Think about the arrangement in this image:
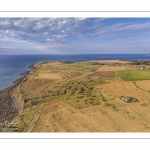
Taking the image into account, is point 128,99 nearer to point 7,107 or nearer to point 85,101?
point 85,101

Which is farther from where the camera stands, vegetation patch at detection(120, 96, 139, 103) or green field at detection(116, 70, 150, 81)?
green field at detection(116, 70, 150, 81)

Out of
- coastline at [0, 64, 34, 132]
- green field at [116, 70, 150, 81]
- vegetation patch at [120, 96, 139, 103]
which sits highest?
green field at [116, 70, 150, 81]

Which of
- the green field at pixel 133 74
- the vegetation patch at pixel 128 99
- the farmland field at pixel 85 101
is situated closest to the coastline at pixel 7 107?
the farmland field at pixel 85 101

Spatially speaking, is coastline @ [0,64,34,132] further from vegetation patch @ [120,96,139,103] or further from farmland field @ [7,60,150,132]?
vegetation patch @ [120,96,139,103]

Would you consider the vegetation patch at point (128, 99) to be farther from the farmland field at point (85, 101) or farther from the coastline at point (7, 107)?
the coastline at point (7, 107)

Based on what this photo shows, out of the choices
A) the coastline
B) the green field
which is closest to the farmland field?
the green field
